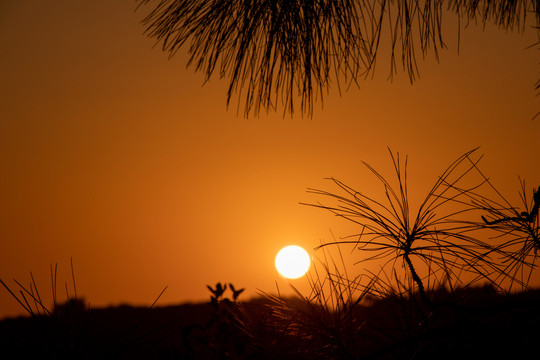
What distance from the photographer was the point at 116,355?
707mm

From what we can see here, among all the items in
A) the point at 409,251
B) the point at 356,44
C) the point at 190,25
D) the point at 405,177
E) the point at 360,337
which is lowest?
the point at 360,337

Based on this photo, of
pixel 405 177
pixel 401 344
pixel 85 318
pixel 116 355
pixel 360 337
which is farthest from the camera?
pixel 405 177

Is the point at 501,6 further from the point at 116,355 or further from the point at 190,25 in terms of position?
the point at 116,355

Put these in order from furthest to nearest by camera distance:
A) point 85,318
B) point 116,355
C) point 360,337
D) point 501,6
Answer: point 501,6 < point 360,337 < point 85,318 < point 116,355

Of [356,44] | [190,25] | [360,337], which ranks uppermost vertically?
[190,25]

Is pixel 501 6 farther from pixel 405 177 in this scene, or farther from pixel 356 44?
pixel 405 177

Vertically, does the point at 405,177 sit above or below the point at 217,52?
below

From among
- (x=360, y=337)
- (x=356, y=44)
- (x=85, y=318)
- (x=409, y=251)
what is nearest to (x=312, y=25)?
(x=356, y=44)

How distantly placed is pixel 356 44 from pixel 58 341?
113 centimetres

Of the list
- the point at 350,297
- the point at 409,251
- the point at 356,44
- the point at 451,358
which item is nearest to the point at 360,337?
the point at 350,297

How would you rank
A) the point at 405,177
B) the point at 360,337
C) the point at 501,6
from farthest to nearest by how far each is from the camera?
the point at 501,6 → the point at 405,177 → the point at 360,337

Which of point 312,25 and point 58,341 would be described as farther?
point 312,25

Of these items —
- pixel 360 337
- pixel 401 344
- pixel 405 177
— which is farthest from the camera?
pixel 405 177

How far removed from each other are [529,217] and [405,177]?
0.99ft
